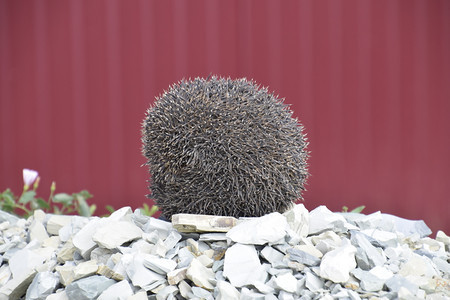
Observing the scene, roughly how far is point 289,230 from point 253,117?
0.58 meters

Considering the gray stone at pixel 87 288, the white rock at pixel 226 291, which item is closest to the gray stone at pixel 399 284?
the white rock at pixel 226 291

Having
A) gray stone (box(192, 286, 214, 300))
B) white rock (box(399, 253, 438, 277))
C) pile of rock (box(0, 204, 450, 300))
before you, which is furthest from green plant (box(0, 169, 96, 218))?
white rock (box(399, 253, 438, 277))

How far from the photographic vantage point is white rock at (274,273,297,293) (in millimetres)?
1983


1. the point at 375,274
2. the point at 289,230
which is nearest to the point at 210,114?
the point at 289,230

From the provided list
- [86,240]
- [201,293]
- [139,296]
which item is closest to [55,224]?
Answer: [86,240]

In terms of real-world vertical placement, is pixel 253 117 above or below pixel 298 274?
above

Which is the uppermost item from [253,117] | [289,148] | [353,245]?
[253,117]

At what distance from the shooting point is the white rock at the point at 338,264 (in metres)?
2.01

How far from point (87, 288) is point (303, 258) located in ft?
3.01

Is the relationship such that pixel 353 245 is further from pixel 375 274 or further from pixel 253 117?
pixel 253 117

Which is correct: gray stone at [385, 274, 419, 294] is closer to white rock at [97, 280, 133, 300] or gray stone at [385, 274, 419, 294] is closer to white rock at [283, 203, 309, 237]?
white rock at [283, 203, 309, 237]

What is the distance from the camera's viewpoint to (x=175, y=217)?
7.63ft

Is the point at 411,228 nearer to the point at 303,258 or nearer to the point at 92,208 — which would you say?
the point at 303,258

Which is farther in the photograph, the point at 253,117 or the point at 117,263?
the point at 253,117
